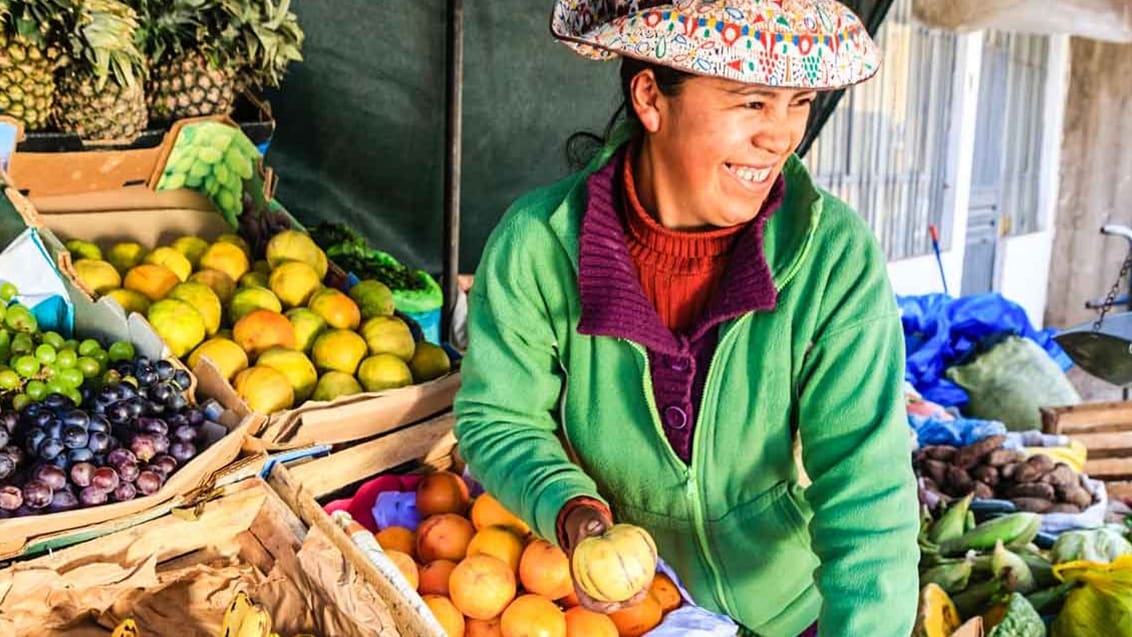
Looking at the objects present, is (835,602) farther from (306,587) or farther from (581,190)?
(306,587)

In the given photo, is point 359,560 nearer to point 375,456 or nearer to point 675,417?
point 375,456

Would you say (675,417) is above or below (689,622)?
above

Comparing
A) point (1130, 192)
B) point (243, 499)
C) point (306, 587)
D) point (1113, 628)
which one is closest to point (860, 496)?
point (306, 587)

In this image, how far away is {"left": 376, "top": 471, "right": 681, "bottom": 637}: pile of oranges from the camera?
1960mm

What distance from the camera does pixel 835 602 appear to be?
1536 mm

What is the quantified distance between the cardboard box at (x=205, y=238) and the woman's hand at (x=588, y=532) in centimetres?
92

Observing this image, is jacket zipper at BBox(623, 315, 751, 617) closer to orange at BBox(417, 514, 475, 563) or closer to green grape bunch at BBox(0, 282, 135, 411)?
orange at BBox(417, 514, 475, 563)

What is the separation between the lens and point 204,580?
6.45 ft

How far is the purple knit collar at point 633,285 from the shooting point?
1.62 meters

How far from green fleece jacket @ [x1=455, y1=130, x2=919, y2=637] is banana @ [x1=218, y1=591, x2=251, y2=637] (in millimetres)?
469

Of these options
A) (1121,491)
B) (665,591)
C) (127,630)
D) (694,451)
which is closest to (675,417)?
A: (694,451)

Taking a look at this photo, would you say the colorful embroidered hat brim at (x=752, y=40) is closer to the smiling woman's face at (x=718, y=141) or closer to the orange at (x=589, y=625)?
the smiling woman's face at (x=718, y=141)

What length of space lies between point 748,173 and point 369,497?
136 centimetres

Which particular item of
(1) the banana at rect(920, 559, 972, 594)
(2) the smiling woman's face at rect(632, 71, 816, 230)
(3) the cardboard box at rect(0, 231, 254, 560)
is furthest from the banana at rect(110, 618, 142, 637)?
(1) the banana at rect(920, 559, 972, 594)
